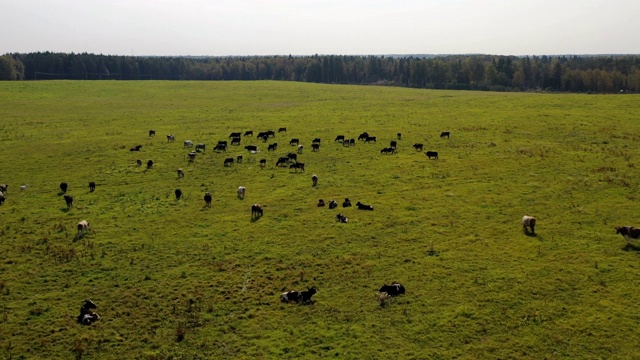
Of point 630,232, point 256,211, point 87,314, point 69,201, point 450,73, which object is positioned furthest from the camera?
point 450,73

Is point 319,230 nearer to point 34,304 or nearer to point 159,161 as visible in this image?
point 34,304

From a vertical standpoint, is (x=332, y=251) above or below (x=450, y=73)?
below

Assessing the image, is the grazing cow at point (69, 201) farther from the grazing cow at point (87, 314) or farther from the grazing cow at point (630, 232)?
the grazing cow at point (630, 232)

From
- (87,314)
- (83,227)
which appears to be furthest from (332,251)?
(83,227)

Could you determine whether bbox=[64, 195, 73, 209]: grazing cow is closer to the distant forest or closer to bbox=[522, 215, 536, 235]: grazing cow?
bbox=[522, 215, 536, 235]: grazing cow

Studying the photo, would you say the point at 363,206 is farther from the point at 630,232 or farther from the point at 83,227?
the point at 83,227

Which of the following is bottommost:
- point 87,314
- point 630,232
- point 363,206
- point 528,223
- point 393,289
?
point 87,314

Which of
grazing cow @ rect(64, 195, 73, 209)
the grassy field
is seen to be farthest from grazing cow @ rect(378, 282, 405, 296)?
grazing cow @ rect(64, 195, 73, 209)

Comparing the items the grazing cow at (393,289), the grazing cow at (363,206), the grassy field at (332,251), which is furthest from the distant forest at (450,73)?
the grazing cow at (393,289)
